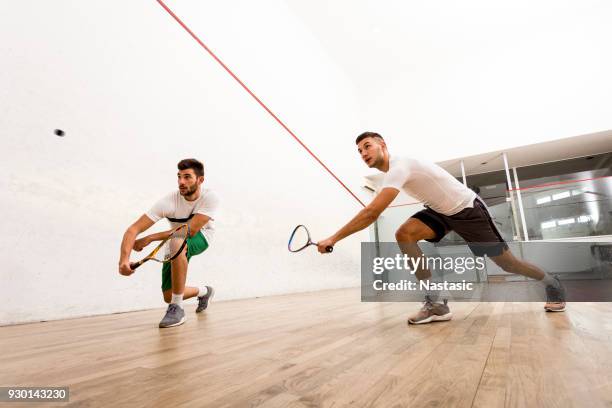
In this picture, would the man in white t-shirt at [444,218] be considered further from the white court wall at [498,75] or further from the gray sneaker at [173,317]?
the white court wall at [498,75]

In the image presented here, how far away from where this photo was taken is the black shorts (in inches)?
60.9

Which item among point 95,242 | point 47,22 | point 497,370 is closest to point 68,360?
point 497,370

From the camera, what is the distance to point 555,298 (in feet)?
4.98

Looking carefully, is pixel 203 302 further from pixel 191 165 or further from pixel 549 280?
pixel 549 280

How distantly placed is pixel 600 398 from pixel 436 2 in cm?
637

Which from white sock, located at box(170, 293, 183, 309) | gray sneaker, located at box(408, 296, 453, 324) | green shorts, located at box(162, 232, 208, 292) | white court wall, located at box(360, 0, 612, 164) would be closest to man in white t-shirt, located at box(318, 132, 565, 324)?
gray sneaker, located at box(408, 296, 453, 324)

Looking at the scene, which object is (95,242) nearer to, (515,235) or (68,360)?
(68,360)

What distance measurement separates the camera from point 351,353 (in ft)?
2.77

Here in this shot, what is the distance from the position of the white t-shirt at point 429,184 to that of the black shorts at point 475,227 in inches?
1.2

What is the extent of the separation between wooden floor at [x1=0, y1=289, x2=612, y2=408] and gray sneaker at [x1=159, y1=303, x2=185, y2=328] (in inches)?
4.5

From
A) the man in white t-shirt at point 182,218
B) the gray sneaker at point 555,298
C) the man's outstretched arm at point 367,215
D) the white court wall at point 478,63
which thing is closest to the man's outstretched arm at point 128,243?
the man in white t-shirt at point 182,218

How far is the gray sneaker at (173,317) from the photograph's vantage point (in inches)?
56.8

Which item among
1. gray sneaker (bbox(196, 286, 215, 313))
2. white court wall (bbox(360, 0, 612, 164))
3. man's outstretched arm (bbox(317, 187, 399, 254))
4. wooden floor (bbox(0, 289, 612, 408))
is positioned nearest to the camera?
wooden floor (bbox(0, 289, 612, 408))

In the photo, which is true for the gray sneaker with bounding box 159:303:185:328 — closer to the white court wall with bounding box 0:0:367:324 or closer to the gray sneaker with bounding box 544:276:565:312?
the white court wall with bounding box 0:0:367:324
